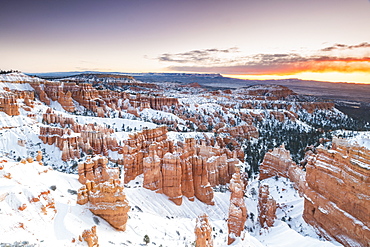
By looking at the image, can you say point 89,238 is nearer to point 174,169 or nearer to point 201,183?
point 174,169

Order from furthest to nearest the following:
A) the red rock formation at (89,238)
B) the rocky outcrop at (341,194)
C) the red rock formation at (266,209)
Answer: the red rock formation at (266,209), the rocky outcrop at (341,194), the red rock formation at (89,238)

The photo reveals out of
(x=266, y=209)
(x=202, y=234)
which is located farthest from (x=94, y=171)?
(x=266, y=209)

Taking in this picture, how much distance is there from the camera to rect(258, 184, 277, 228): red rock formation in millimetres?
19359

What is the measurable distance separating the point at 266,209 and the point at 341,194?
631 centimetres

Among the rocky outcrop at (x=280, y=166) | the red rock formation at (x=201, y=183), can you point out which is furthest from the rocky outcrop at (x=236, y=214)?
the rocky outcrop at (x=280, y=166)

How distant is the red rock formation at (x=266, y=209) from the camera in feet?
63.5

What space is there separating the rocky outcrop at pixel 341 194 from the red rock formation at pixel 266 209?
2548mm

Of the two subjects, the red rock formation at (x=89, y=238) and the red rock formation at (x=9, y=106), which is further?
the red rock formation at (x=9, y=106)

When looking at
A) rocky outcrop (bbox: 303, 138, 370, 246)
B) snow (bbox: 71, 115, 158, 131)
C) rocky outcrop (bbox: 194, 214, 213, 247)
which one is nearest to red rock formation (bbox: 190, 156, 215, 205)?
rocky outcrop (bbox: 303, 138, 370, 246)

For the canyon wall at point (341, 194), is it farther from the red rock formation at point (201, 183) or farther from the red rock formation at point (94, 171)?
the red rock formation at point (94, 171)

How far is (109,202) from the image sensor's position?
13.2 meters

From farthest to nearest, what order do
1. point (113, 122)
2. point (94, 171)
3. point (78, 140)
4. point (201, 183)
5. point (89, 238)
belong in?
point (113, 122) < point (78, 140) < point (201, 183) < point (94, 171) < point (89, 238)

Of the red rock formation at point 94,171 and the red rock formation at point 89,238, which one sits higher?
the red rock formation at point 89,238

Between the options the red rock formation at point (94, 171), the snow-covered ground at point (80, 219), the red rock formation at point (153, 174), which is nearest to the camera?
the snow-covered ground at point (80, 219)
